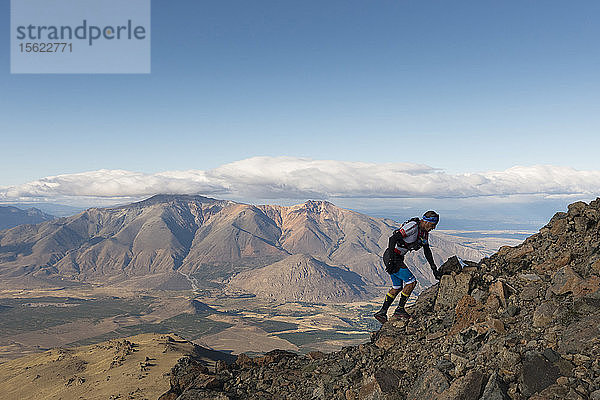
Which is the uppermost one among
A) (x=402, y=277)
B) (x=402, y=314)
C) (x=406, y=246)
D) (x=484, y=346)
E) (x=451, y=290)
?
(x=406, y=246)

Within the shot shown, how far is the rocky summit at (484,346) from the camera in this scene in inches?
452

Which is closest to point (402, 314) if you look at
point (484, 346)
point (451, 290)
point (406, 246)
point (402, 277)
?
point (402, 277)

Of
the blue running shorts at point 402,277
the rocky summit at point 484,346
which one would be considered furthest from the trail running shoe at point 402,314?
the blue running shorts at point 402,277

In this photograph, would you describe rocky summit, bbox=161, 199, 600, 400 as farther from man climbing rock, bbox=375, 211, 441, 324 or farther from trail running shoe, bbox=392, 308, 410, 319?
man climbing rock, bbox=375, 211, 441, 324

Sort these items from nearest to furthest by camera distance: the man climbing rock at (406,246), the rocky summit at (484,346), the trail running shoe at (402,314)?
1. the rocky summit at (484,346)
2. the man climbing rock at (406,246)
3. the trail running shoe at (402,314)

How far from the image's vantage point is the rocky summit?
11469mm

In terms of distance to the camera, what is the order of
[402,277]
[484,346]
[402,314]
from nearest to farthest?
1. [484,346]
2. [402,277]
3. [402,314]

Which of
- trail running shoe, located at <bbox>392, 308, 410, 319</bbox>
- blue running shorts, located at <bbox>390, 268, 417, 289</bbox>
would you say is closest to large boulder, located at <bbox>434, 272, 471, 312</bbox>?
trail running shoe, located at <bbox>392, 308, 410, 319</bbox>

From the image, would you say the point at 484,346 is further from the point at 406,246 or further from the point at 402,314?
the point at 402,314

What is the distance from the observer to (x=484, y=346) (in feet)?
44.7

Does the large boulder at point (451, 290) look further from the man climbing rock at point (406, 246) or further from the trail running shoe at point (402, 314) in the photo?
the trail running shoe at point (402, 314)

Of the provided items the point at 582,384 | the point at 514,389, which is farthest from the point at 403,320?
the point at 582,384

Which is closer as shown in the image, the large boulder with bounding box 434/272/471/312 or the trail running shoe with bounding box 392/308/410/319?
the large boulder with bounding box 434/272/471/312

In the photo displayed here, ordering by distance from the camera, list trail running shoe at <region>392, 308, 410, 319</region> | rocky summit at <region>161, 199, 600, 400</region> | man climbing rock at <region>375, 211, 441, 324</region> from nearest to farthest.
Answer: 1. rocky summit at <region>161, 199, 600, 400</region>
2. man climbing rock at <region>375, 211, 441, 324</region>
3. trail running shoe at <region>392, 308, 410, 319</region>
